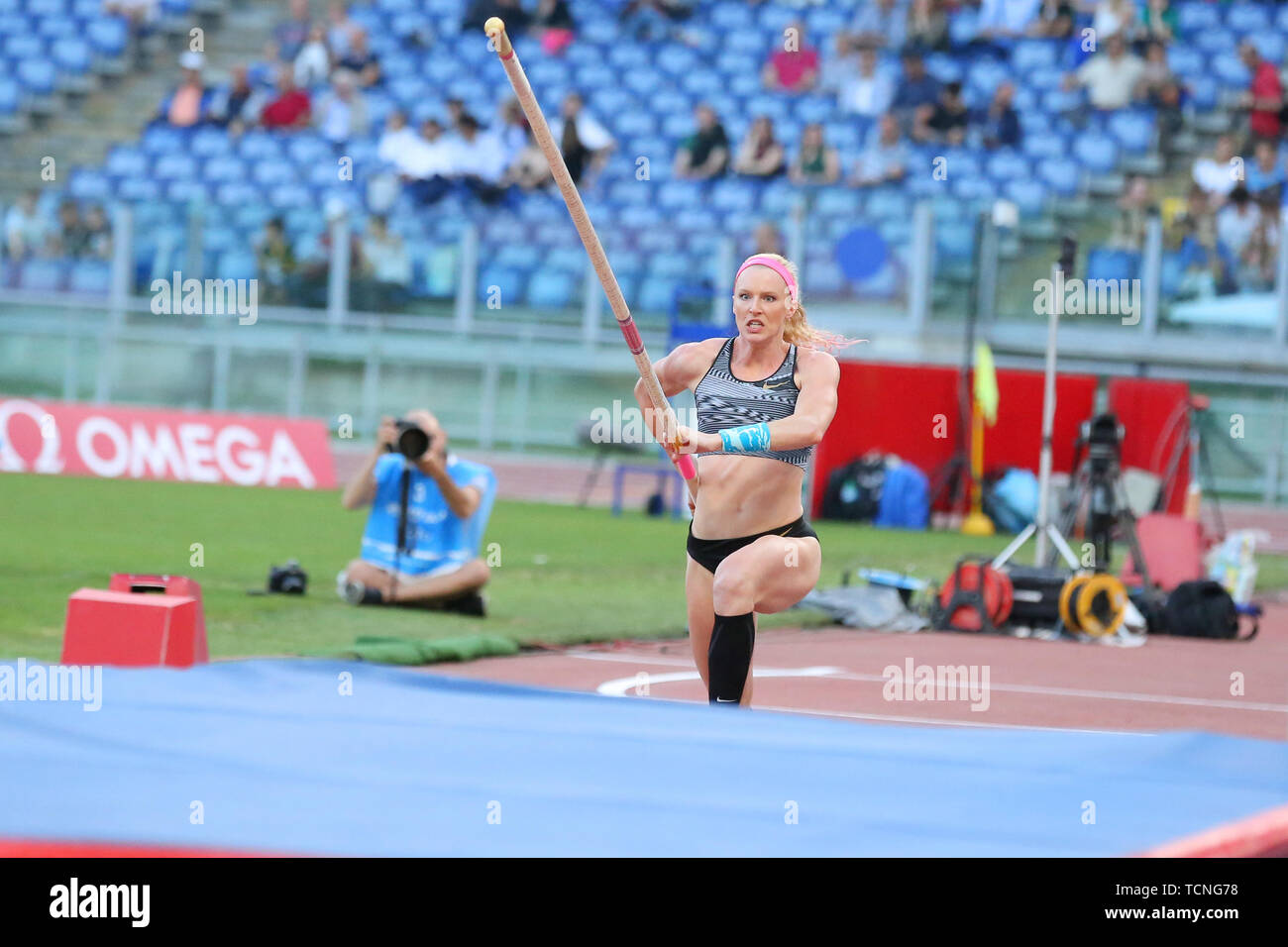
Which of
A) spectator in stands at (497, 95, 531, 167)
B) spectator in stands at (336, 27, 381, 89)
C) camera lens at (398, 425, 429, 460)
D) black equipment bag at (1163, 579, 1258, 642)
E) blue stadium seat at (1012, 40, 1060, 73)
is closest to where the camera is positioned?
camera lens at (398, 425, 429, 460)

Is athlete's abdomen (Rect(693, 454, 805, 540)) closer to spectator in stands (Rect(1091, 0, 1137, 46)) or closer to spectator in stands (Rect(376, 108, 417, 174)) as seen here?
spectator in stands (Rect(1091, 0, 1137, 46))

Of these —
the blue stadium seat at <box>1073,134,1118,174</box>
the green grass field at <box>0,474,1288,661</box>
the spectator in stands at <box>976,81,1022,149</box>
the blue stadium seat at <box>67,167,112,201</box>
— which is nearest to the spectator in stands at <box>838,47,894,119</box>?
the spectator in stands at <box>976,81,1022,149</box>

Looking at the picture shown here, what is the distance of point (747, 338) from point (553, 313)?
52.6ft

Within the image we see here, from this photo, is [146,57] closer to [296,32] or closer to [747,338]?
[296,32]

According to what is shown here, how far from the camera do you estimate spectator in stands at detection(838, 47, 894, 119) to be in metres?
23.6

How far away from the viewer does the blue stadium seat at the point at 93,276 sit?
2320cm

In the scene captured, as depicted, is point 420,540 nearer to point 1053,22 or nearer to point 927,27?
point 927,27

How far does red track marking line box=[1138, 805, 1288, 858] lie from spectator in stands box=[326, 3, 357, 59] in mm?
23645

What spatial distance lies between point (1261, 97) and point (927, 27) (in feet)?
14.3

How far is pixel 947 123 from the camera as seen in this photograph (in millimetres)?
22594

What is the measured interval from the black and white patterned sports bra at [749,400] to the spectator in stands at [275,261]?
16703 mm

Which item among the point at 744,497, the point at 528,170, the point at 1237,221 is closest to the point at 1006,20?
the point at 1237,221
